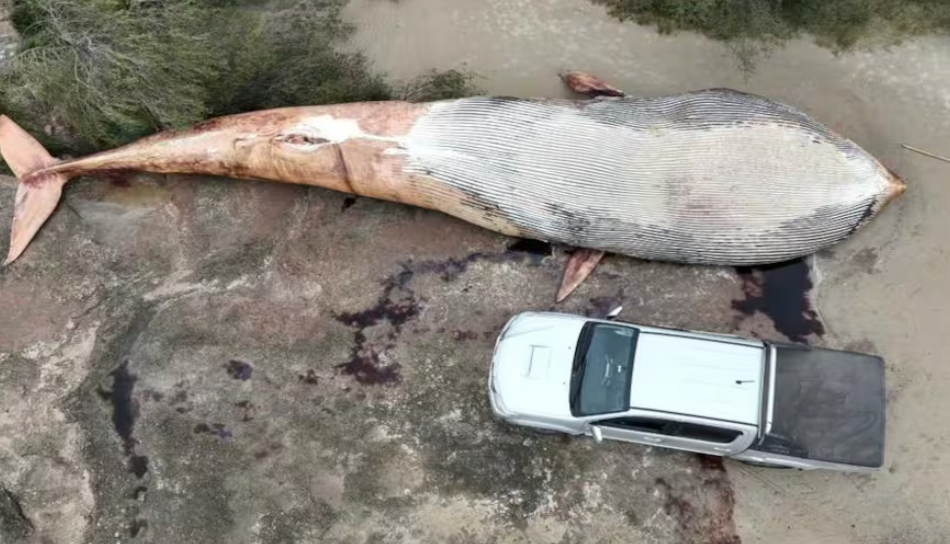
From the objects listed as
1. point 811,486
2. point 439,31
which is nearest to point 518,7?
point 439,31

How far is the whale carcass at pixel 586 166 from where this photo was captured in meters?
7.20

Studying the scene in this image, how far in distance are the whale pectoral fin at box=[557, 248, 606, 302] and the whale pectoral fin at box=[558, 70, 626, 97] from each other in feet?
6.28

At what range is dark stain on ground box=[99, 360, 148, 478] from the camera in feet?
24.4

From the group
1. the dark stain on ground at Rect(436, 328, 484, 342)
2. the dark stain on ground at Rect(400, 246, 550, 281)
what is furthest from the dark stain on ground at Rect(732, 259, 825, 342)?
the dark stain on ground at Rect(436, 328, 484, 342)

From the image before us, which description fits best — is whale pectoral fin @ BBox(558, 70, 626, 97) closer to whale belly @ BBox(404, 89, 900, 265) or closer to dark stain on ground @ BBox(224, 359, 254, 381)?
whale belly @ BBox(404, 89, 900, 265)

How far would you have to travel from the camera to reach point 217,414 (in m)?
7.60

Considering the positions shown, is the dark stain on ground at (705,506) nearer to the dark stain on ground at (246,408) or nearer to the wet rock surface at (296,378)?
the wet rock surface at (296,378)

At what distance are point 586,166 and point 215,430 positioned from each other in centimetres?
478

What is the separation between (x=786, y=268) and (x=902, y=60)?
2898mm

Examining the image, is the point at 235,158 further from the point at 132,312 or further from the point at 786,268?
the point at 786,268

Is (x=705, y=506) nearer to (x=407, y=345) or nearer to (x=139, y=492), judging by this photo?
(x=407, y=345)

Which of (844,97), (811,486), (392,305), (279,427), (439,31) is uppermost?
(439,31)

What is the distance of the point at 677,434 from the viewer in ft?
21.9

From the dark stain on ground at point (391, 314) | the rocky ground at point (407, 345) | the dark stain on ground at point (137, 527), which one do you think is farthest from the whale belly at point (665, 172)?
the dark stain on ground at point (137, 527)
